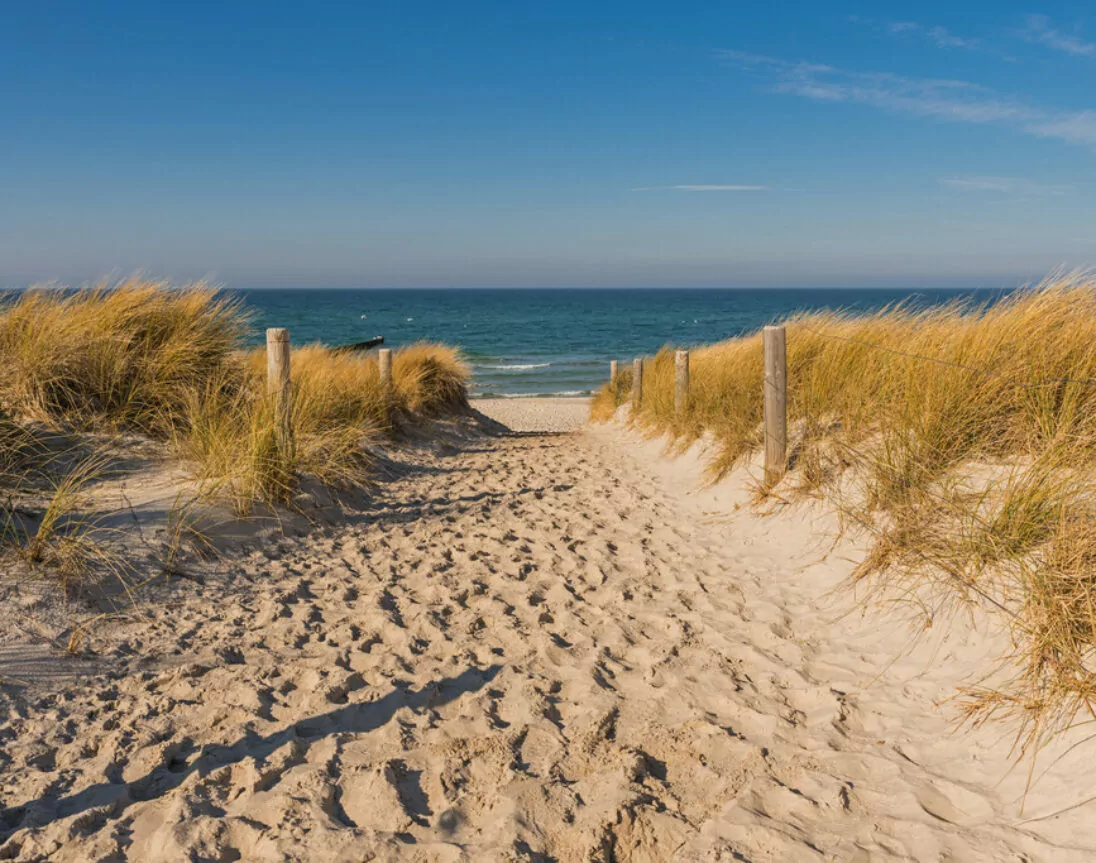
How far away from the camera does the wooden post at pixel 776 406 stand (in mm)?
5973

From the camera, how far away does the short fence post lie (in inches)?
225

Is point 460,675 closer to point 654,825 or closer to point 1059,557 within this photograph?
point 654,825

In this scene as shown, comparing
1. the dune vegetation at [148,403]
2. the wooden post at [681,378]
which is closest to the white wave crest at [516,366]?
the wooden post at [681,378]

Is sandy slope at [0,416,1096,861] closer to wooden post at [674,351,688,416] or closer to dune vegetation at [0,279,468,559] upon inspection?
dune vegetation at [0,279,468,559]

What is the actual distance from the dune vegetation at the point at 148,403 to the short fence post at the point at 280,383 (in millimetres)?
62

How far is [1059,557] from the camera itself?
119 inches

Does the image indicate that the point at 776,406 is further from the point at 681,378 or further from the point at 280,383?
the point at 681,378

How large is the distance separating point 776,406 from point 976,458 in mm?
1698

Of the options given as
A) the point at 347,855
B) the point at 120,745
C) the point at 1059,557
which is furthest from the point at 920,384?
the point at 120,745

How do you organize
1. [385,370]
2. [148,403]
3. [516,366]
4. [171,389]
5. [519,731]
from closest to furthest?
[519,731], [148,403], [171,389], [385,370], [516,366]

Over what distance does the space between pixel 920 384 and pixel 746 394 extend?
2383 mm

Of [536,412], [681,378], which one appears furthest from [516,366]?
[681,378]

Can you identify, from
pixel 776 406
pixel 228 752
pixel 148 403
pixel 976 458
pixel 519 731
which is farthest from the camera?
pixel 148 403

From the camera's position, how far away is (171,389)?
6.67 m
